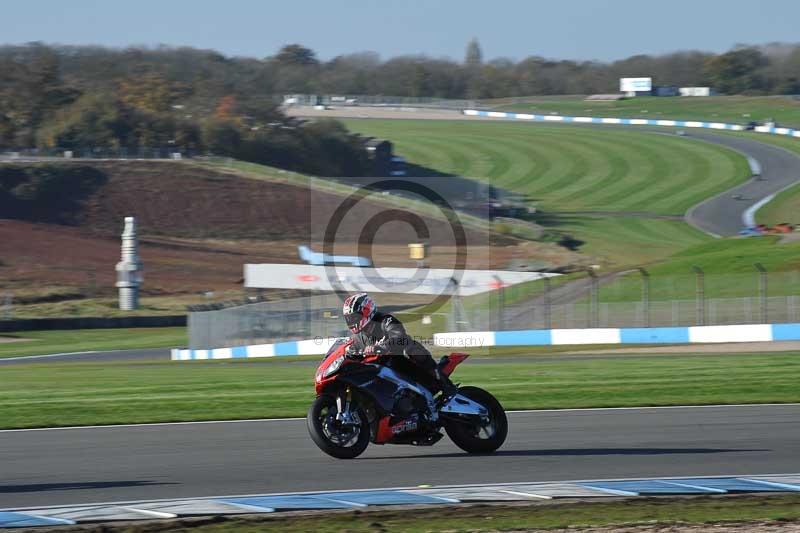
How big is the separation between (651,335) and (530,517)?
24.0 metres

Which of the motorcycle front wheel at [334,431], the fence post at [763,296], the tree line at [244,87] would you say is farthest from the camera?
the tree line at [244,87]

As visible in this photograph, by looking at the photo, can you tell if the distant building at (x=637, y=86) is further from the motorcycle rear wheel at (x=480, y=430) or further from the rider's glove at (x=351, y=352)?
the rider's glove at (x=351, y=352)

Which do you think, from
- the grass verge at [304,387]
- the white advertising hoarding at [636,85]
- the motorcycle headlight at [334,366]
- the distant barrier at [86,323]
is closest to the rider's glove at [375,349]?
the motorcycle headlight at [334,366]

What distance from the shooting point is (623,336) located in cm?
3219

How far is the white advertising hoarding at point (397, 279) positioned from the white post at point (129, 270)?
8445mm

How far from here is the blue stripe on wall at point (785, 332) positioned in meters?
30.7

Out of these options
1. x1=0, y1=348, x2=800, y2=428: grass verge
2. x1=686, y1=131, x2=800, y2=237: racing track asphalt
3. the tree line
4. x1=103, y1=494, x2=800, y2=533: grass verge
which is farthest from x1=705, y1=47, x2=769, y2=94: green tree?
x1=103, y1=494, x2=800, y2=533: grass verge

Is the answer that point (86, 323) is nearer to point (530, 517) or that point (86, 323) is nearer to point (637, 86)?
point (530, 517)

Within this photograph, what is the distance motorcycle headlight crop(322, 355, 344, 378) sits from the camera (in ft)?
36.3

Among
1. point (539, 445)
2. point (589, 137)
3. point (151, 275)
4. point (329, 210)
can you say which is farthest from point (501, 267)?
point (589, 137)

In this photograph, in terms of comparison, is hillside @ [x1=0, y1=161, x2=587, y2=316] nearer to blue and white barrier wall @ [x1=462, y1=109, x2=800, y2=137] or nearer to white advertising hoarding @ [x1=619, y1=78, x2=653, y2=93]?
blue and white barrier wall @ [x1=462, y1=109, x2=800, y2=137]

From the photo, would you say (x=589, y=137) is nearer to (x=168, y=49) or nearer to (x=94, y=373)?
(x=168, y=49)

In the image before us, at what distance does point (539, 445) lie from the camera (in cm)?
1238

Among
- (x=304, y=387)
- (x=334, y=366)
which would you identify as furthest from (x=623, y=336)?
(x=334, y=366)
